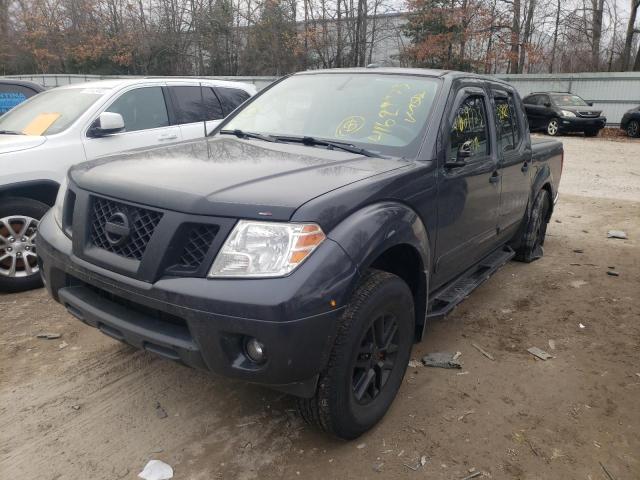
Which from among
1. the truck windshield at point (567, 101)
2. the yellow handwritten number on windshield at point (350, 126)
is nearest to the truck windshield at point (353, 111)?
the yellow handwritten number on windshield at point (350, 126)

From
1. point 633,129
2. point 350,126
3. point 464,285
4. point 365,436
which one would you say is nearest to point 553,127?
point 633,129

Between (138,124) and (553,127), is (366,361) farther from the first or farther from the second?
(553,127)

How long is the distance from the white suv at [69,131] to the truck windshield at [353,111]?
2.86 feet

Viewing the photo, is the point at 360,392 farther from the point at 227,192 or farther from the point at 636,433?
the point at 636,433

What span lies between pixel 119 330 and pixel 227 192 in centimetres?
81

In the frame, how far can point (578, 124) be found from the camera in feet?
62.7

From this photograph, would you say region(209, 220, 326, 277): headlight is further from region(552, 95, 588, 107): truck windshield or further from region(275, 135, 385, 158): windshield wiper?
region(552, 95, 588, 107): truck windshield

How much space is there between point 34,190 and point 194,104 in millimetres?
2157

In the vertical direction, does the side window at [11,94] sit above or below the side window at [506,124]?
above

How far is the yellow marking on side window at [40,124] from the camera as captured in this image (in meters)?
4.89

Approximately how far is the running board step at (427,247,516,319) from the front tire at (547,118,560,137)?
1628cm

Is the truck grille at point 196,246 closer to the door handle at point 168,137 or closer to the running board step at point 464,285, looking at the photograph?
the running board step at point 464,285

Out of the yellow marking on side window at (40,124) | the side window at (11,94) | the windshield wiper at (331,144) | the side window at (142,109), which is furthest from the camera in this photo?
the side window at (11,94)

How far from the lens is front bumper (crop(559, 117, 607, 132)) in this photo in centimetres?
1902
